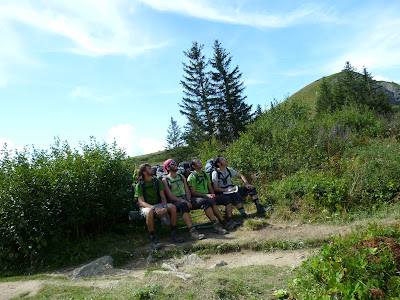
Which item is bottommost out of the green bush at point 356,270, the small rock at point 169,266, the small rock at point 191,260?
the small rock at point 191,260

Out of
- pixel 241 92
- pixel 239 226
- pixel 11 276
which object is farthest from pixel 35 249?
pixel 241 92

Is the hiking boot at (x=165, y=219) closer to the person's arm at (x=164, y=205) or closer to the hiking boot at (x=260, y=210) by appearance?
the person's arm at (x=164, y=205)

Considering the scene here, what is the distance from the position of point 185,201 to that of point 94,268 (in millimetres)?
2278

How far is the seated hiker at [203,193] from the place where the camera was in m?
7.09

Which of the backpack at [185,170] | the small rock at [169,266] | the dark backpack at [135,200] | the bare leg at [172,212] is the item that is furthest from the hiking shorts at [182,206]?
the backpack at [185,170]

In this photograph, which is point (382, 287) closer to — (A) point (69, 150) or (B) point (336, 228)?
(B) point (336, 228)

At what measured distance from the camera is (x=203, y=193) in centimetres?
762

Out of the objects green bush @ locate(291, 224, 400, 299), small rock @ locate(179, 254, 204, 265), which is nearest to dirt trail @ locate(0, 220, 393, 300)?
small rock @ locate(179, 254, 204, 265)

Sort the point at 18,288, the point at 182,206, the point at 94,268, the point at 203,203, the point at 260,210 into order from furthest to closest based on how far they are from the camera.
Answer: the point at 260,210 → the point at 203,203 → the point at 182,206 → the point at 94,268 → the point at 18,288

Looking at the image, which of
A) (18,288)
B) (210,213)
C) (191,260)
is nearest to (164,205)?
(210,213)

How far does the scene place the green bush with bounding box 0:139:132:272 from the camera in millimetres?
6188

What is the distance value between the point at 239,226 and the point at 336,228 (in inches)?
80.6

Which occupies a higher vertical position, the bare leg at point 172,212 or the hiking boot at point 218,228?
the bare leg at point 172,212

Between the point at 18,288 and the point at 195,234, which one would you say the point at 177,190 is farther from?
the point at 18,288
